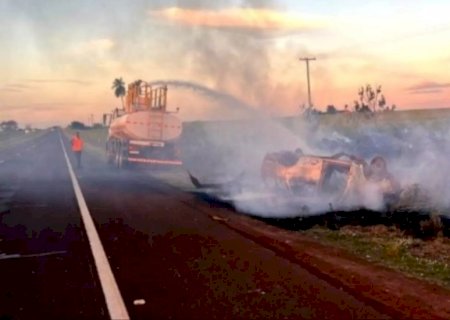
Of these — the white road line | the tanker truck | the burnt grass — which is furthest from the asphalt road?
the tanker truck

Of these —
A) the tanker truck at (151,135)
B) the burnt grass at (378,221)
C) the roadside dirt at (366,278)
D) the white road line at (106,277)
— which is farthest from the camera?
the tanker truck at (151,135)

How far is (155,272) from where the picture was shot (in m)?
7.54

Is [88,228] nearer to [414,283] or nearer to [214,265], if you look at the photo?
[214,265]

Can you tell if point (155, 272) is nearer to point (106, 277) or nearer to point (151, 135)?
point (106, 277)

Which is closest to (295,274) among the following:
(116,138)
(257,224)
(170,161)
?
(257,224)

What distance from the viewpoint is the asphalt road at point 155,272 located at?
6004mm

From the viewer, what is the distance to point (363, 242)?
33.3 feet

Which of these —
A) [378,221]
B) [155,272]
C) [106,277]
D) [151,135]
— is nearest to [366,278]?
[155,272]

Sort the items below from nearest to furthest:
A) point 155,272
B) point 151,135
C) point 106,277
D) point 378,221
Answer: point 106,277, point 155,272, point 378,221, point 151,135

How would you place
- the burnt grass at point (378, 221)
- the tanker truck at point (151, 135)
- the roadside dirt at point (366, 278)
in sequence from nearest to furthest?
the roadside dirt at point (366, 278) < the burnt grass at point (378, 221) < the tanker truck at point (151, 135)

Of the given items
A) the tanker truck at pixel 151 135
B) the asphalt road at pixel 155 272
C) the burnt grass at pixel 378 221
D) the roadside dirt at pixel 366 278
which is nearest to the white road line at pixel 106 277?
the asphalt road at pixel 155 272

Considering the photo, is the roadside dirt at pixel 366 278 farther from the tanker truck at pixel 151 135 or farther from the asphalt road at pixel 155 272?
the tanker truck at pixel 151 135

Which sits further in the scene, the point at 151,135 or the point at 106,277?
the point at 151,135

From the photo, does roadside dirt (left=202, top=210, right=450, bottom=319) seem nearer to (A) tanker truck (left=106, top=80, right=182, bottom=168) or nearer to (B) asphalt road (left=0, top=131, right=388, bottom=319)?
(B) asphalt road (left=0, top=131, right=388, bottom=319)
